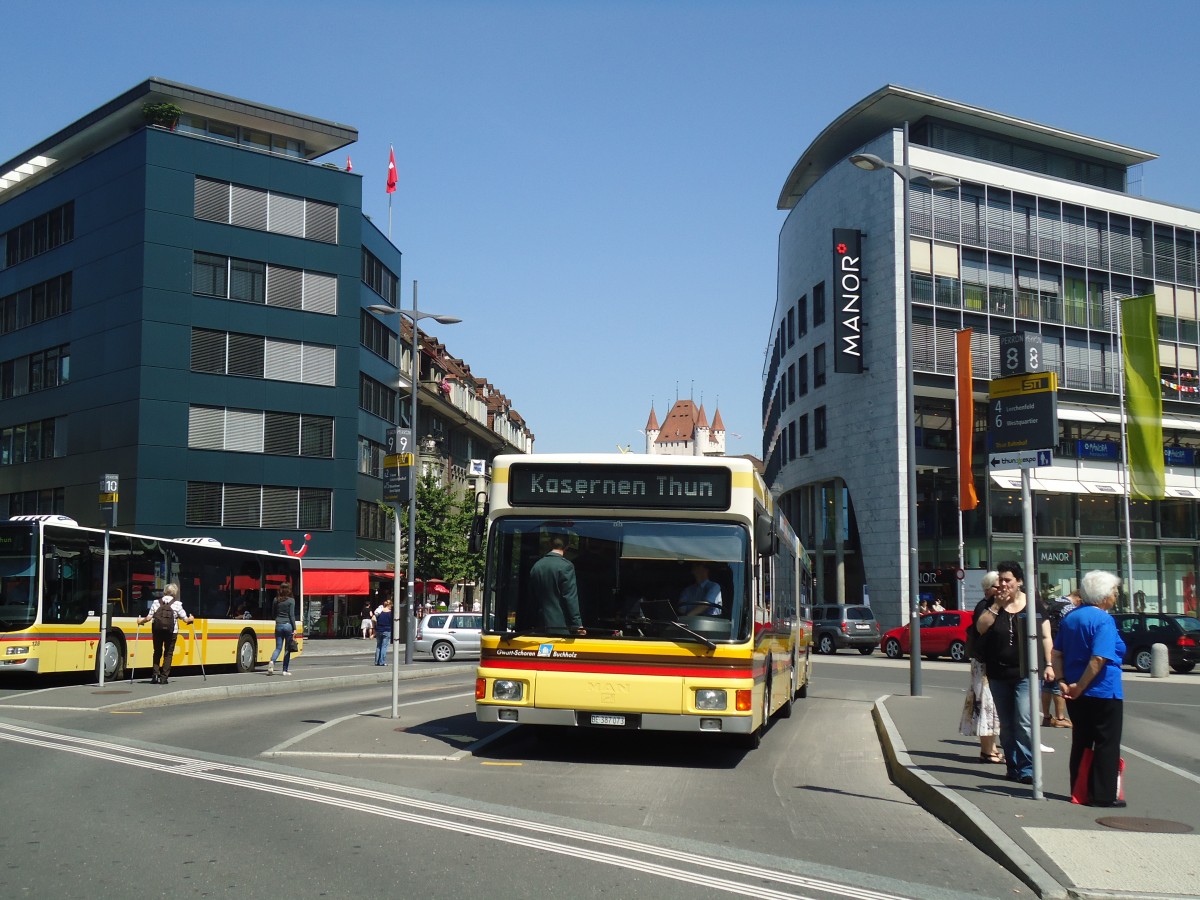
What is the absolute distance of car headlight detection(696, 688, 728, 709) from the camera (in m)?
11.2

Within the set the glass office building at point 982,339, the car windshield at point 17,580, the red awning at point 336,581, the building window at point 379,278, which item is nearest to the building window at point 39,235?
the building window at point 379,278

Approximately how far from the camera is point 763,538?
11.8 m

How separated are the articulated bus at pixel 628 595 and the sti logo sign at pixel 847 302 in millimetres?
41980

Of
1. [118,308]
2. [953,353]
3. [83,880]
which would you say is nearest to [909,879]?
[83,880]

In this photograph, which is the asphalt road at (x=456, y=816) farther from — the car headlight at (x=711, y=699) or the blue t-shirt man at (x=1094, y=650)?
the blue t-shirt man at (x=1094, y=650)

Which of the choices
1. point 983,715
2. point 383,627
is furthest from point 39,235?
point 983,715

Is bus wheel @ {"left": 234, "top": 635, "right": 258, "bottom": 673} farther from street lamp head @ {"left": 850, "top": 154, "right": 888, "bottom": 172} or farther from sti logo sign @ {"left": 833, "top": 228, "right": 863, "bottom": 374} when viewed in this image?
sti logo sign @ {"left": 833, "top": 228, "right": 863, "bottom": 374}

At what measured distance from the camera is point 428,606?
59.4 m

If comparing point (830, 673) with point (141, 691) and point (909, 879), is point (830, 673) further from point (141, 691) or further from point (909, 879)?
point (909, 879)

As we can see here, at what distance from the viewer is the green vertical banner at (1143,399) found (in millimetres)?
51094

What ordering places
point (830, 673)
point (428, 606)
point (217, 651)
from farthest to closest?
point (428, 606)
point (830, 673)
point (217, 651)

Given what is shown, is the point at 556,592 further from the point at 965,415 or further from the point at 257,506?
the point at 257,506

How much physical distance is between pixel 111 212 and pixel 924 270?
111 feet

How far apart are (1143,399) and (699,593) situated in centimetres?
4536
